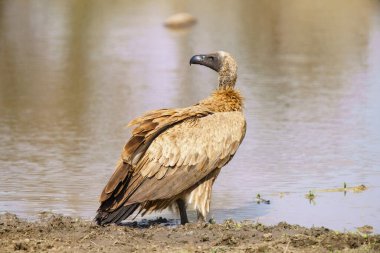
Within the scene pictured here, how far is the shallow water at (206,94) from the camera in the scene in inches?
432

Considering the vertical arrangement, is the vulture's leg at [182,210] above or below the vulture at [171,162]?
below

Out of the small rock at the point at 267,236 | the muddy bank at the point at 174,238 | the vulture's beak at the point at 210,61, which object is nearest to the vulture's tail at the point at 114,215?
the muddy bank at the point at 174,238

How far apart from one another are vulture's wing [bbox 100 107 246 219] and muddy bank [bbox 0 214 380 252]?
1.09 feet

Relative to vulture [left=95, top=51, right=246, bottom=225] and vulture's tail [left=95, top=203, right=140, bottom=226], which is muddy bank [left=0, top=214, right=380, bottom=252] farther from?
vulture [left=95, top=51, right=246, bottom=225]

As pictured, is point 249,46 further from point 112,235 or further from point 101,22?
point 112,235

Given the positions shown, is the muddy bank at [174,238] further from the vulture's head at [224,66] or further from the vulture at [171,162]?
the vulture's head at [224,66]

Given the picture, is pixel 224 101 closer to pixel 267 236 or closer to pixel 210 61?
pixel 210 61

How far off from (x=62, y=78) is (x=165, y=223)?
10280mm

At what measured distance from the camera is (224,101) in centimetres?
1000

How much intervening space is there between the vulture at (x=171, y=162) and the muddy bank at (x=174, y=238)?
275 mm

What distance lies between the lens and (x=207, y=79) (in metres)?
19.4

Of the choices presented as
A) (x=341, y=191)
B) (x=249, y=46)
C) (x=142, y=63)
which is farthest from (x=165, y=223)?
(x=249, y=46)

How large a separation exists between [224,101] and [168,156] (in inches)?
39.2

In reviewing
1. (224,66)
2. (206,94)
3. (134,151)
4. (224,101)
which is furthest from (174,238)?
(206,94)
